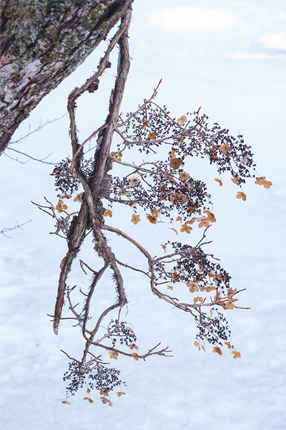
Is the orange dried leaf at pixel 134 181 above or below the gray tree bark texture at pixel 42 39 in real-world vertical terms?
above

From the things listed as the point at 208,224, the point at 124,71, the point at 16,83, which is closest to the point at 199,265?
the point at 208,224

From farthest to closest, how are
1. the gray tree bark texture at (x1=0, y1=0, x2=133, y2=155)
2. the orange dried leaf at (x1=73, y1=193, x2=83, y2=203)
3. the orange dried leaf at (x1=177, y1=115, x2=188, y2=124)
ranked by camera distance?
the orange dried leaf at (x1=73, y1=193, x2=83, y2=203) → the orange dried leaf at (x1=177, y1=115, x2=188, y2=124) → the gray tree bark texture at (x1=0, y1=0, x2=133, y2=155)

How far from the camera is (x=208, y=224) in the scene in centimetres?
103

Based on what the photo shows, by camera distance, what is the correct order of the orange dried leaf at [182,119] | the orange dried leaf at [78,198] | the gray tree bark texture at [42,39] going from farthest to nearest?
the orange dried leaf at [78,198] < the orange dried leaf at [182,119] < the gray tree bark texture at [42,39]

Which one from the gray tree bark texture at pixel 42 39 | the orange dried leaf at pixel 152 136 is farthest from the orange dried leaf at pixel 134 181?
the gray tree bark texture at pixel 42 39

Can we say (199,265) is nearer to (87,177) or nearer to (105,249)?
(105,249)

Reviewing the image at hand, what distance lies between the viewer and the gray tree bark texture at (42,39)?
1.71 feet

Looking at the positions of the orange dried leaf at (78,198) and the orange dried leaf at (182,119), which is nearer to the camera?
the orange dried leaf at (182,119)

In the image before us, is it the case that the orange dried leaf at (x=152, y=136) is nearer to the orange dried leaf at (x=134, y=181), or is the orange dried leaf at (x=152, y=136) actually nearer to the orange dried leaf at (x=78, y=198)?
the orange dried leaf at (x=134, y=181)

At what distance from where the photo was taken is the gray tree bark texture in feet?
1.71

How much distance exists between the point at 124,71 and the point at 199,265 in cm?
53

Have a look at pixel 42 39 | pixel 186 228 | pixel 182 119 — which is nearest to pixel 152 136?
pixel 182 119

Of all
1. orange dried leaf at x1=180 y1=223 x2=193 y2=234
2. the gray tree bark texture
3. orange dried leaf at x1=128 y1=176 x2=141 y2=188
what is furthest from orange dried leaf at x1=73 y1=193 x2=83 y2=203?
the gray tree bark texture

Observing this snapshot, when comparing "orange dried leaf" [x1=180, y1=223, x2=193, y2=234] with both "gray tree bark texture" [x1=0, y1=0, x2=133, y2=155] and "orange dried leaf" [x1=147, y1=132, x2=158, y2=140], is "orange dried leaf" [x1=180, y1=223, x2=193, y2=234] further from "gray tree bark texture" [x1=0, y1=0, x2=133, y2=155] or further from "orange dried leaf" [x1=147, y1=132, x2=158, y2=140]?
"gray tree bark texture" [x1=0, y1=0, x2=133, y2=155]
